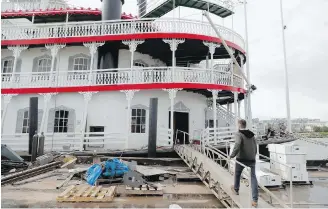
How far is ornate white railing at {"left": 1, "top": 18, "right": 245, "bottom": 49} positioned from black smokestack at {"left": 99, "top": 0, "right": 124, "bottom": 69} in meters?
0.76

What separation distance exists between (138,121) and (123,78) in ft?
9.69

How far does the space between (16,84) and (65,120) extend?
4.03 metres

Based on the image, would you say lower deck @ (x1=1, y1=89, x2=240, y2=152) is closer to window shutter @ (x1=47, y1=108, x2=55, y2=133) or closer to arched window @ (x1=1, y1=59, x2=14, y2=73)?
window shutter @ (x1=47, y1=108, x2=55, y2=133)

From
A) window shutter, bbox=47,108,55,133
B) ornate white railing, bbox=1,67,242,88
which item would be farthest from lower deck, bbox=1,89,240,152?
ornate white railing, bbox=1,67,242,88

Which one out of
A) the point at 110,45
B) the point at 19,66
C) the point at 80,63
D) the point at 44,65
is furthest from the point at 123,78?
the point at 19,66

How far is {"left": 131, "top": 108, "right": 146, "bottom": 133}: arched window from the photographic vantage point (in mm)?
15734

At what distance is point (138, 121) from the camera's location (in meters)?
15.9

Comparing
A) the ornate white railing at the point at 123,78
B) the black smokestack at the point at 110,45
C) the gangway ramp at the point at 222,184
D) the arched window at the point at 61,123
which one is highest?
the black smokestack at the point at 110,45

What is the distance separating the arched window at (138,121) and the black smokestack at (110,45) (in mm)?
3686

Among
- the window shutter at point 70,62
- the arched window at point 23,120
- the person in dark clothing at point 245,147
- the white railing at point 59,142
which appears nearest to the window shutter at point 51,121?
the arched window at point 23,120

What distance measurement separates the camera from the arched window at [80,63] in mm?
17431

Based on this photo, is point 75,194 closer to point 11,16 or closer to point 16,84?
point 16,84

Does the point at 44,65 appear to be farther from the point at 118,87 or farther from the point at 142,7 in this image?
the point at 142,7

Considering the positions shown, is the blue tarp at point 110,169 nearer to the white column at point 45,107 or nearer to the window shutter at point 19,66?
the white column at point 45,107
